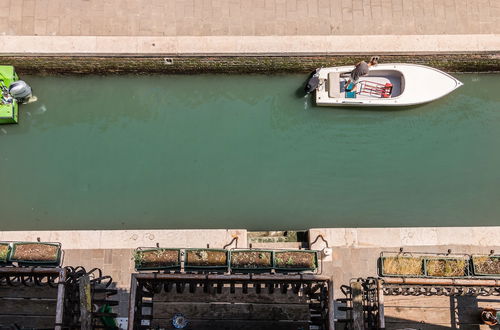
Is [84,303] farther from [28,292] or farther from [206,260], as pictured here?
[206,260]

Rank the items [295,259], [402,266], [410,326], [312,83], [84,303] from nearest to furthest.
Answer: [84,303] → [295,259] → [410,326] → [402,266] → [312,83]

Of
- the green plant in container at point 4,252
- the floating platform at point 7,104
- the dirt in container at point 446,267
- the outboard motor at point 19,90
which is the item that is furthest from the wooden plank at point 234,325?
the outboard motor at point 19,90

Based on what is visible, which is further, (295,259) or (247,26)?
(247,26)

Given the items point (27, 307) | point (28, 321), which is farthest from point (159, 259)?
point (28, 321)

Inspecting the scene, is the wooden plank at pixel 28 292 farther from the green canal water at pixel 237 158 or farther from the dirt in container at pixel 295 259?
the dirt in container at pixel 295 259

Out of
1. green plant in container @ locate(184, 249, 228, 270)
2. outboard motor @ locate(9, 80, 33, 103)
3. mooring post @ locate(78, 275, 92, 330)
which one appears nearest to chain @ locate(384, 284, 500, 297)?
green plant in container @ locate(184, 249, 228, 270)

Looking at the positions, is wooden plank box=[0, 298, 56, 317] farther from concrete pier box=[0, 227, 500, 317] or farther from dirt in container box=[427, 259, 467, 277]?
dirt in container box=[427, 259, 467, 277]

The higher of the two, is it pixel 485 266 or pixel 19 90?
pixel 19 90
